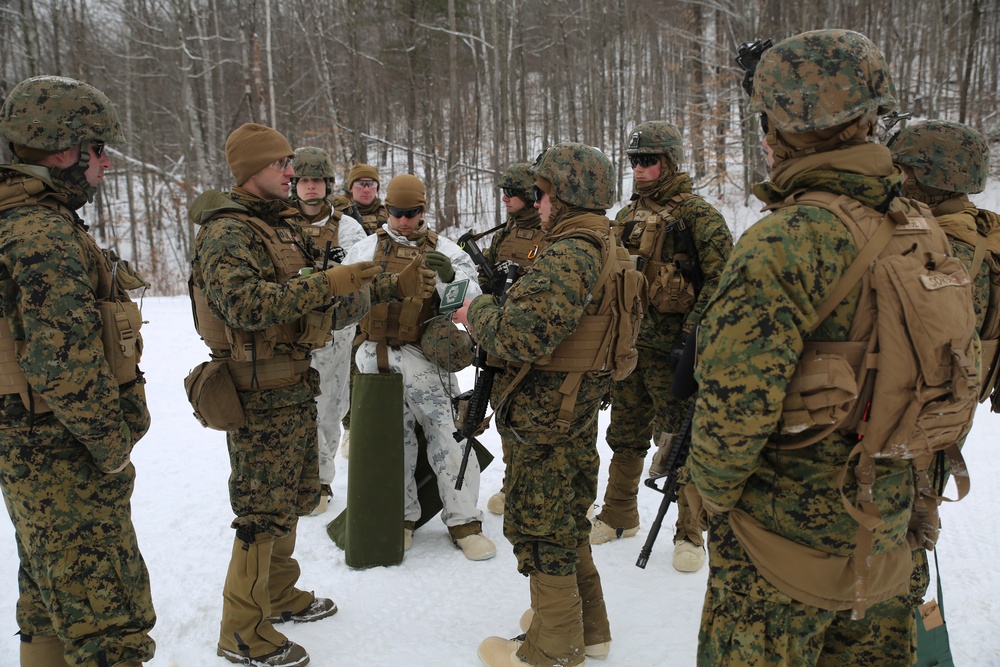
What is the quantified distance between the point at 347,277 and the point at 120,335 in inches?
38.0

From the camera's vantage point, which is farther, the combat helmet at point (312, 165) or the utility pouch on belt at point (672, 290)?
the combat helmet at point (312, 165)

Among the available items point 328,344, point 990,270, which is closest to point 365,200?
point 328,344

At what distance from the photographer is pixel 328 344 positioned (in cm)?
512

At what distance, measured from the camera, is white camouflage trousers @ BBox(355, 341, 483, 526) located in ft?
14.3

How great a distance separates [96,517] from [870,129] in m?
3.06

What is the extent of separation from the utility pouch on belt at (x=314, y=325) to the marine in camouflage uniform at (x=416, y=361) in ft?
2.94

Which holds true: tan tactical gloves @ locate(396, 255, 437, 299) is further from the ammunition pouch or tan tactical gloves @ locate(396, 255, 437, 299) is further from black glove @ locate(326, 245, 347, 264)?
the ammunition pouch

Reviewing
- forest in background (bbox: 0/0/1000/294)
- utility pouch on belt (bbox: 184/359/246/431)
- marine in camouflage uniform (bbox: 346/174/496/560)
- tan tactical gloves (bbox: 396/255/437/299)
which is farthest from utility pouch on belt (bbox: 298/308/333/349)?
forest in background (bbox: 0/0/1000/294)

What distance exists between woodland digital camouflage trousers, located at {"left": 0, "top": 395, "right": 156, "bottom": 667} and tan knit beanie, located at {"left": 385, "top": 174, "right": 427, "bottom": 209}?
230cm

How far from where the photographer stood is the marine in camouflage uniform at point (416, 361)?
425 centimetres

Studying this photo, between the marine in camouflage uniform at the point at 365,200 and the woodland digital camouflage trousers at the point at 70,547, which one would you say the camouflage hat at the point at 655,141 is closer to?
the marine in camouflage uniform at the point at 365,200

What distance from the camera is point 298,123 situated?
78.8 ft

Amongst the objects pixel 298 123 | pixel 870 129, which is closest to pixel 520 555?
pixel 870 129

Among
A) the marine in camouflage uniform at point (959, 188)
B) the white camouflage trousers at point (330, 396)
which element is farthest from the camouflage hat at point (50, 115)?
the marine in camouflage uniform at point (959, 188)
